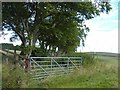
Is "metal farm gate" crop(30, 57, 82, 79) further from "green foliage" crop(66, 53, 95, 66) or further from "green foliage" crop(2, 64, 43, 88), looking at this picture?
"green foliage" crop(2, 64, 43, 88)

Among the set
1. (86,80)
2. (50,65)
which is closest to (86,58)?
(50,65)

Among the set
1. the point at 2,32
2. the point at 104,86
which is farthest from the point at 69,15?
the point at 104,86

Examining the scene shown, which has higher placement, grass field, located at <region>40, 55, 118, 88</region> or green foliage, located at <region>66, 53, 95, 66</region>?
green foliage, located at <region>66, 53, 95, 66</region>

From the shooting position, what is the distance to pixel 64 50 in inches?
690

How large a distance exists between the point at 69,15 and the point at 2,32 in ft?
12.4

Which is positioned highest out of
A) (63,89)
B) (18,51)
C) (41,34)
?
(41,34)

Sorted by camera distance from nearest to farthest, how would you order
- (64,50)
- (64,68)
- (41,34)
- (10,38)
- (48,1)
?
1. (48,1)
2. (64,68)
3. (10,38)
4. (41,34)
5. (64,50)

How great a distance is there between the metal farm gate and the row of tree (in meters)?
1.75

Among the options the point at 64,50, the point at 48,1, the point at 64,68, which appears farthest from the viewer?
the point at 64,50

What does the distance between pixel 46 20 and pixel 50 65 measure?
3.33 metres

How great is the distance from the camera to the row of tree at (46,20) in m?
13.1

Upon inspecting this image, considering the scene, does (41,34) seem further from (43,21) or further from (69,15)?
(69,15)

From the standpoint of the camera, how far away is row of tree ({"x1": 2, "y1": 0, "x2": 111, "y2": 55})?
1309cm

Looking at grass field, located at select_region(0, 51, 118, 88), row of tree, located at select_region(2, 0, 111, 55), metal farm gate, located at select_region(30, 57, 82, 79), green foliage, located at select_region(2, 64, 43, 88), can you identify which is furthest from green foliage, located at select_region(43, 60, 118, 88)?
row of tree, located at select_region(2, 0, 111, 55)
